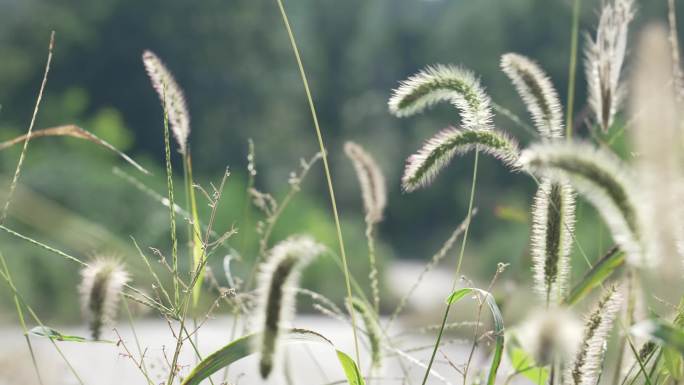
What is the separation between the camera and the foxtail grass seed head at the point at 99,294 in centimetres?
104

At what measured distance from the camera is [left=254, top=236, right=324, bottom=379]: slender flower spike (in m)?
0.85

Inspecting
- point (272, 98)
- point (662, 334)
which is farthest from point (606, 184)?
point (272, 98)

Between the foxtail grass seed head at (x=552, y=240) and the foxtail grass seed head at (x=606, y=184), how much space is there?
170 mm

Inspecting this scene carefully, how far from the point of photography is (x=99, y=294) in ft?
3.43

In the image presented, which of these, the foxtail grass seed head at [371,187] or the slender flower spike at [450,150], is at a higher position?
the foxtail grass seed head at [371,187]

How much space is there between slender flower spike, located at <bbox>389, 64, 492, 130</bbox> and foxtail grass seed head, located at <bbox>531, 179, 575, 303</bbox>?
17 centimetres

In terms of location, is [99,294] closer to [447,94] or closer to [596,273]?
[447,94]

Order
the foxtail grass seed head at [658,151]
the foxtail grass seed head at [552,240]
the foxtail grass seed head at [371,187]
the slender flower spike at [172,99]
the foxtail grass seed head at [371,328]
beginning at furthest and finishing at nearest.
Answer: the foxtail grass seed head at [371,187], the slender flower spike at [172,99], the foxtail grass seed head at [371,328], the foxtail grass seed head at [552,240], the foxtail grass seed head at [658,151]

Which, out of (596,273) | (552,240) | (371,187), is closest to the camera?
(552,240)

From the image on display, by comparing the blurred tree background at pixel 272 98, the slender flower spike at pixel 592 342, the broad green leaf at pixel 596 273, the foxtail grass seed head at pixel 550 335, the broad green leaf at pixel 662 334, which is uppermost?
the blurred tree background at pixel 272 98

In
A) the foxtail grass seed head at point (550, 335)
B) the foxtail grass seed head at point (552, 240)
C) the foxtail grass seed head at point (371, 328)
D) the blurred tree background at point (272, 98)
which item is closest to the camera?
the foxtail grass seed head at point (550, 335)

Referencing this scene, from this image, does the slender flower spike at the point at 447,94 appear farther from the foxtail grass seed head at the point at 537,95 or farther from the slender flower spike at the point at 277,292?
the slender flower spike at the point at 277,292

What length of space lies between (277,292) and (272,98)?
22614 mm

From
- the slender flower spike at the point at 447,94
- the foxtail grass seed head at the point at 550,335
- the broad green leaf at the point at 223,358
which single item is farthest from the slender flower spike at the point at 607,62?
the foxtail grass seed head at the point at 550,335
